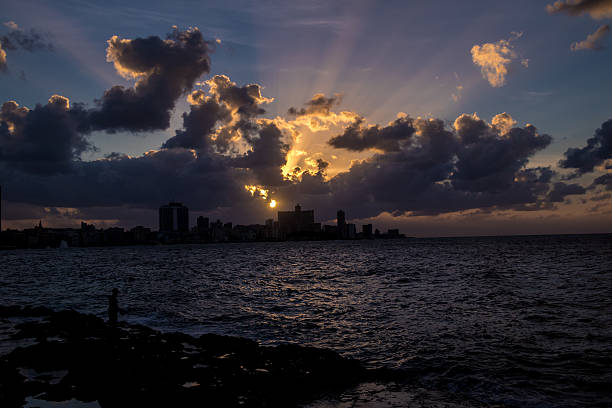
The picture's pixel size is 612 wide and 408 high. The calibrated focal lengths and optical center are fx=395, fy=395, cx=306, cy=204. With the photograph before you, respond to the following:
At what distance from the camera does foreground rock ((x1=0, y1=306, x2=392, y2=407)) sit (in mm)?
12945

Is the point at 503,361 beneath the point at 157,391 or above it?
beneath

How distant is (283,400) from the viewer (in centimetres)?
1314

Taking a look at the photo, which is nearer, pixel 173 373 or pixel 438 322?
pixel 173 373

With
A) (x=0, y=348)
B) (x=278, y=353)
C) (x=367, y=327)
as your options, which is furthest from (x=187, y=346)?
(x=367, y=327)

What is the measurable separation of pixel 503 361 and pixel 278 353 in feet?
34.1

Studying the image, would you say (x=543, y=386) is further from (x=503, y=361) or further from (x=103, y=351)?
(x=103, y=351)

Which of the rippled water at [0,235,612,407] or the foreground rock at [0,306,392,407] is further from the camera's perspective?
the rippled water at [0,235,612,407]

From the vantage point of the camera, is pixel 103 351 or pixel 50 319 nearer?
pixel 103 351

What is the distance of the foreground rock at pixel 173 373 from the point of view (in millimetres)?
12945

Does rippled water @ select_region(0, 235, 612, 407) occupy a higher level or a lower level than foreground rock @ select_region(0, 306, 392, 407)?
lower

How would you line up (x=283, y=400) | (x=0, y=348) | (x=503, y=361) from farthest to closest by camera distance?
(x=0, y=348), (x=503, y=361), (x=283, y=400)

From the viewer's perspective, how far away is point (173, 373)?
50.8 feet

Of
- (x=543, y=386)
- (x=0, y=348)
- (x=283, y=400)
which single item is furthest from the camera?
(x=0, y=348)

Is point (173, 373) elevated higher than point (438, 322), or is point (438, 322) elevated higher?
point (173, 373)
